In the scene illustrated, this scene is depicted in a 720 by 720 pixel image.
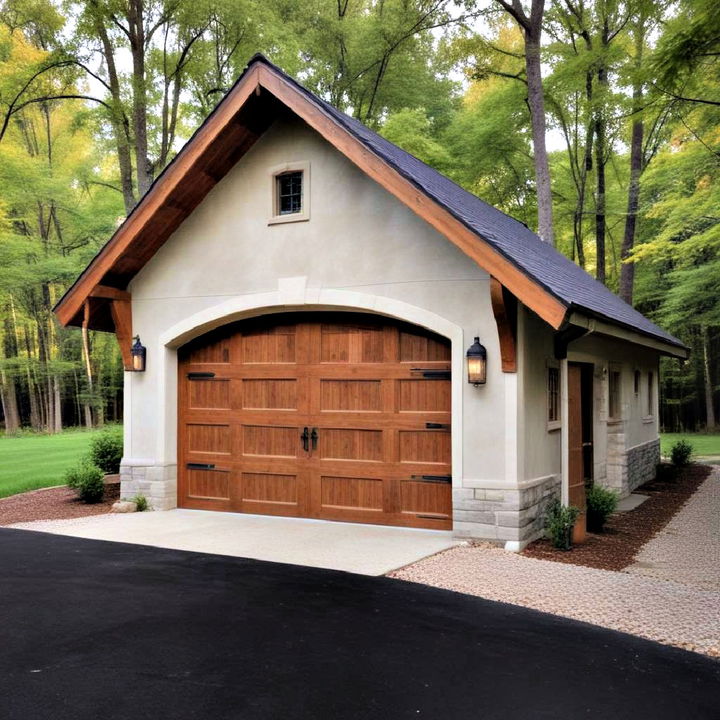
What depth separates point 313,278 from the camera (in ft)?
30.0

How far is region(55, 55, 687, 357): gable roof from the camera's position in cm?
728

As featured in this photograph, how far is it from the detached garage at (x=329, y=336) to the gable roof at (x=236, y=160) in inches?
1.1

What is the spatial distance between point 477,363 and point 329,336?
2330 millimetres

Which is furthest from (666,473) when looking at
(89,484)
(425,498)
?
(89,484)

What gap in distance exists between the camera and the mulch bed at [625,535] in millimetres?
7574

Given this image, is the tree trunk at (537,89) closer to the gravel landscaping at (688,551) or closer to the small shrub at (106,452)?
the gravel landscaping at (688,551)

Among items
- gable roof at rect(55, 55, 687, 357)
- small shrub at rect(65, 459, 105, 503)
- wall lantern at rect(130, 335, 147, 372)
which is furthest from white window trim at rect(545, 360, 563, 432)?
small shrub at rect(65, 459, 105, 503)

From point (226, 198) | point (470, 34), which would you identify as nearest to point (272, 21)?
point (470, 34)

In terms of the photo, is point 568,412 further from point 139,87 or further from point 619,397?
point 139,87

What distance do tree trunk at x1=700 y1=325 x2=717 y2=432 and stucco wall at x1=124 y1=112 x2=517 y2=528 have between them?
2323 centimetres

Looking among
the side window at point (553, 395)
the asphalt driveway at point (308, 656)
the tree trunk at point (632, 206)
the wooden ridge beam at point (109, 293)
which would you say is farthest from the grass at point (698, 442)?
the asphalt driveway at point (308, 656)

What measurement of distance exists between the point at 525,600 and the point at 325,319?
4.75 meters

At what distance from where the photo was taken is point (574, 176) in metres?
23.7

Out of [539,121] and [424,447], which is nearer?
[424,447]
